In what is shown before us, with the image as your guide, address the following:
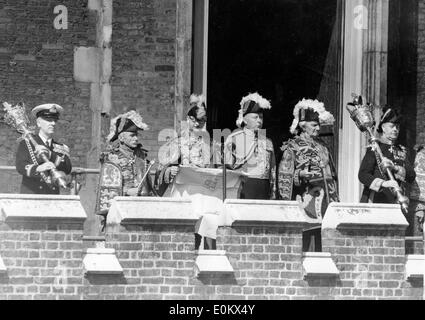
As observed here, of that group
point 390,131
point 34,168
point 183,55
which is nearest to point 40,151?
point 34,168

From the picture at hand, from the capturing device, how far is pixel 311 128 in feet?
76.0

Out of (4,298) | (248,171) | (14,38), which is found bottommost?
(4,298)

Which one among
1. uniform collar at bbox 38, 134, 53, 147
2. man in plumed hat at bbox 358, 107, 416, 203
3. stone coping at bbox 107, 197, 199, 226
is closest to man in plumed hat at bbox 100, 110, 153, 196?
uniform collar at bbox 38, 134, 53, 147

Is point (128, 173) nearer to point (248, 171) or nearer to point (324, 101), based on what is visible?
point (248, 171)

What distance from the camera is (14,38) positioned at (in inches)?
986

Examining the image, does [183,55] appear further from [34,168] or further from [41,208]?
[41,208]

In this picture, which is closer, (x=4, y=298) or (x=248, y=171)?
(x=4, y=298)

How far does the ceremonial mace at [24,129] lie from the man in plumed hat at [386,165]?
10.6 feet

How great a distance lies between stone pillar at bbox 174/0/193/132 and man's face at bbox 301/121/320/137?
215 cm

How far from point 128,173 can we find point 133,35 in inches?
108

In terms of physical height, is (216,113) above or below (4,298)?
above

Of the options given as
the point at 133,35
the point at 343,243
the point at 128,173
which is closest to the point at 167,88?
the point at 133,35

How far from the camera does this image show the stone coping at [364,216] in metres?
21.0

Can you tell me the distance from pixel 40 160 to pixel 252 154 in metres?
2.23
